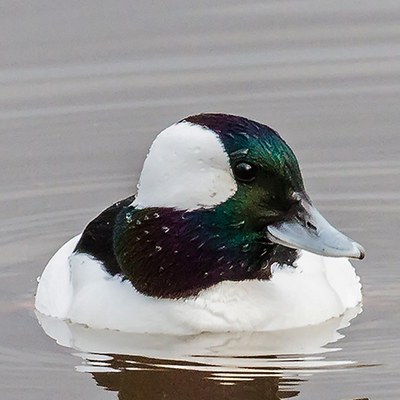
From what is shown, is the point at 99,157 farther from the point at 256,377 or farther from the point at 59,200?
the point at 256,377

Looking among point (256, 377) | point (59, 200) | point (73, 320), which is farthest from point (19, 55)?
point (256, 377)

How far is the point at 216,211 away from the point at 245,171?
282 millimetres

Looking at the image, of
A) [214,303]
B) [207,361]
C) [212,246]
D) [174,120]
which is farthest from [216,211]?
[174,120]

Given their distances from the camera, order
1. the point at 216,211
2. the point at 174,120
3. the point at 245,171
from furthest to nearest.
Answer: the point at 174,120, the point at 216,211, the point at 245,171

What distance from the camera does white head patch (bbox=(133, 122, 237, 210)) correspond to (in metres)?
8.42

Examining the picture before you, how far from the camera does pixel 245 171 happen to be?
842cm

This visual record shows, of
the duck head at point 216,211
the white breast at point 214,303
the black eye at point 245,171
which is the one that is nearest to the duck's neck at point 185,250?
the duck head at point 216,211

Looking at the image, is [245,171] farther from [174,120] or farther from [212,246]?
[174,120]

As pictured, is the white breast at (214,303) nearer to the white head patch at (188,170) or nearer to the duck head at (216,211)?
the duck head at (216,211)

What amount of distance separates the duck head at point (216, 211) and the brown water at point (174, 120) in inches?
17.9

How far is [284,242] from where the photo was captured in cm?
841

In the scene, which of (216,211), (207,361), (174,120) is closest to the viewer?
(216,211)

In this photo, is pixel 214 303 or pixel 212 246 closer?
pixel 212 246

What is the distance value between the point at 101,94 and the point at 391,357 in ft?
13.6
